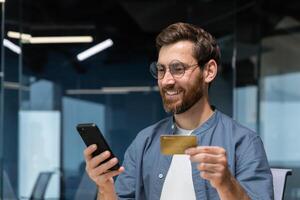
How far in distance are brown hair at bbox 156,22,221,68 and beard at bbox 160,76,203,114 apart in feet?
0.21

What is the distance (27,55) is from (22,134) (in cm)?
66

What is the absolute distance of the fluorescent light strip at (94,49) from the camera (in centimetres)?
466

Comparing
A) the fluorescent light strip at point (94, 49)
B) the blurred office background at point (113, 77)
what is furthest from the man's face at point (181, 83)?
the fluorescent light strip at point (94, 49)

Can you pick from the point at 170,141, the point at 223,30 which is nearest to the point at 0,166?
the point at 223,30

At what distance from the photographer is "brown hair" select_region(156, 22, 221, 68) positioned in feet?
4.73

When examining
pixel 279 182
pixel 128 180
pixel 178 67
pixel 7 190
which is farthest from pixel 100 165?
pixel 7 190

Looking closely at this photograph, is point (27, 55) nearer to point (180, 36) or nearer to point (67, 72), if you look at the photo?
point (67, 72)

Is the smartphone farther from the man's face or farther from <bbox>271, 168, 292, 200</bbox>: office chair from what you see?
<bbox>271, 168, 292, 200</bbox>: office chair

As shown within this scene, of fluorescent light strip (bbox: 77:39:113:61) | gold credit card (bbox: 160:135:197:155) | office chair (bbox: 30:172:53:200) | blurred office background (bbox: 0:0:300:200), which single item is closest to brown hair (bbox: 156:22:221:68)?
gold credit card (bbox: 160:135:197:155)

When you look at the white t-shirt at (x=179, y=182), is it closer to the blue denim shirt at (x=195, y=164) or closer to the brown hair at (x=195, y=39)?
the blue denim shirt at (x=195, y=164)

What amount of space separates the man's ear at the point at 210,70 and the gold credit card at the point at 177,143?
0.97 feet

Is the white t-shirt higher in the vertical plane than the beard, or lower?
lower

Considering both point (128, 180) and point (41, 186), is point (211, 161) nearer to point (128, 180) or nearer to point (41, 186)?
point (128, 180)

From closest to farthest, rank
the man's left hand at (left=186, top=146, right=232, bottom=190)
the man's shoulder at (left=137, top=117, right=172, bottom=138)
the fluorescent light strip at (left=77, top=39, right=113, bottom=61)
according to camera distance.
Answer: the man's left hand at (left=186, top=146, right=232, bottom=190), the man's shoulder at (left=137, top=117, right=172, bottom=138), the fluorescent light strip at (left=77, top=39, right=113, bottom=61)
